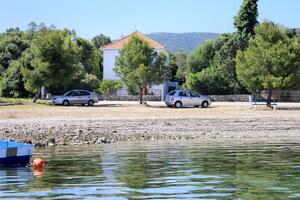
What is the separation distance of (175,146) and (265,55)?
25046 mm

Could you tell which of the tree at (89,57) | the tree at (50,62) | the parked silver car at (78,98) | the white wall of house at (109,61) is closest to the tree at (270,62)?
the parked silver car at (78,98)

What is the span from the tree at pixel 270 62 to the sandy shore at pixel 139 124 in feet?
8.91

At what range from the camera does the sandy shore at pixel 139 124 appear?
37688 millimetres

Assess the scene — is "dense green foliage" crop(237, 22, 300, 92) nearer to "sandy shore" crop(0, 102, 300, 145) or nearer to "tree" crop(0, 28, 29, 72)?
"sandy shore" crop(0, 102, 300, 145)

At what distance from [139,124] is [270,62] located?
1715 centimetres

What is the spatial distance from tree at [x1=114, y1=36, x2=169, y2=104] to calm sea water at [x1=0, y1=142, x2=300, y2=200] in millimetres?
29866

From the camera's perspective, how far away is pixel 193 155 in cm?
2905

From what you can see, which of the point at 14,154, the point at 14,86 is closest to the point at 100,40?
the point at 14,86

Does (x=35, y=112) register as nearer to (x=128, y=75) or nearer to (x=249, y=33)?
(x=128, y=75)

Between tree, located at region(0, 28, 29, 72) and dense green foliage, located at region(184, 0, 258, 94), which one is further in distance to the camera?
tree, located at region(0, 28, 29, 72)

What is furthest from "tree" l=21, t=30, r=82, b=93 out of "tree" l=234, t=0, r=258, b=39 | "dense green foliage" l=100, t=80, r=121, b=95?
"tree" l=234, t=0, r=258, b=39

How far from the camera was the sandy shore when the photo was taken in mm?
37688

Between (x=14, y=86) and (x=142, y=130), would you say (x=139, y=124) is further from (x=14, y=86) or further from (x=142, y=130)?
(x=14, y=86)

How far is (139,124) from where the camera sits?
144 feet
